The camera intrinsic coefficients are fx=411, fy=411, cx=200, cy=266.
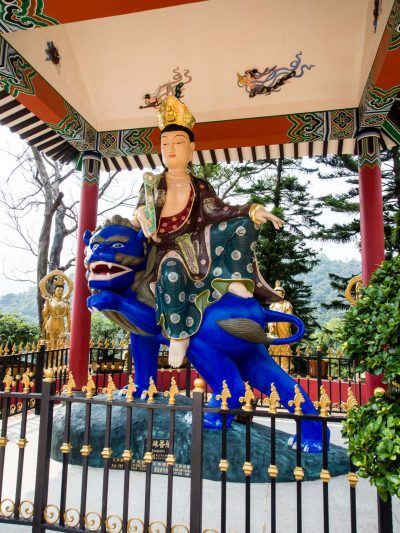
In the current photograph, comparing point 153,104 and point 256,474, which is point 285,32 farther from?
point 256,474

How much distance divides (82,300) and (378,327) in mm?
5205

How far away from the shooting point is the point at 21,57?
16.8 ft

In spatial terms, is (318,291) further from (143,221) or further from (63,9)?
(63,9)

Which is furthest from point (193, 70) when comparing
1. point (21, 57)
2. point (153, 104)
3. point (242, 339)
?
point (242, 339)

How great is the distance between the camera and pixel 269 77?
610cm

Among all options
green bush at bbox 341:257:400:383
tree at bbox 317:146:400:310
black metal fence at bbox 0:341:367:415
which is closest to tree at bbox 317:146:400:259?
tree at bbox 317:146:400:310

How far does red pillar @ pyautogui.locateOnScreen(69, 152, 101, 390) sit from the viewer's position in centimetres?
644

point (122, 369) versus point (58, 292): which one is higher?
point (58, 292)

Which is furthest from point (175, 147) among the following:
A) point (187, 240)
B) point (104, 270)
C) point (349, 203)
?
point (349, 203)

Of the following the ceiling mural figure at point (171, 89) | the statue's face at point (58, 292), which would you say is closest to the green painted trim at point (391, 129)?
the ceiling mural figure at point (171, 89)

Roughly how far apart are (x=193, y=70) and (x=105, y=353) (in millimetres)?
5190

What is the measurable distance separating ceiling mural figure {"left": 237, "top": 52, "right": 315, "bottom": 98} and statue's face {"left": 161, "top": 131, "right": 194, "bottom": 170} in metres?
2.30

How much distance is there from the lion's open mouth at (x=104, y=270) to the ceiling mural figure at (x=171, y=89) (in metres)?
3.24

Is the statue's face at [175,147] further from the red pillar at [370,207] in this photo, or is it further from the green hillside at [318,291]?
the green hillside at [318,291]
